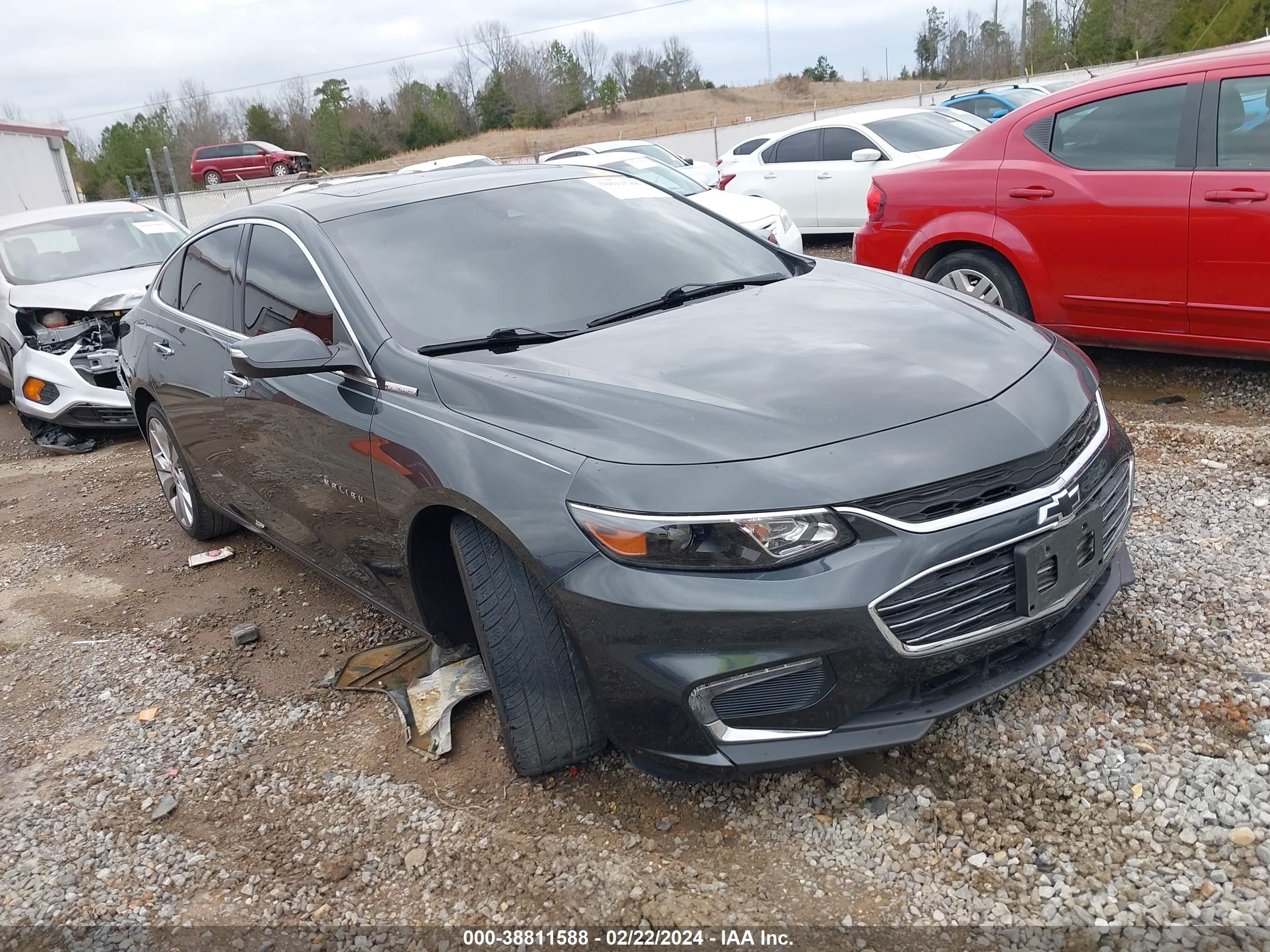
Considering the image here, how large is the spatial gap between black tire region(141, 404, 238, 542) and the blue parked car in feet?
53.1

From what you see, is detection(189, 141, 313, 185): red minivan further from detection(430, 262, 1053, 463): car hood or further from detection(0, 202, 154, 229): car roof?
detection(430, 262, 1053, 463): car hood

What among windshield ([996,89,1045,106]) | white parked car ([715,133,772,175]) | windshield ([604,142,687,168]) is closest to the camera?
white parked car ([715,133,772,175])

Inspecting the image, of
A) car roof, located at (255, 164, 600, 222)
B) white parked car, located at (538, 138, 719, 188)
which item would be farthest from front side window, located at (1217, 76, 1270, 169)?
white parked car, located at (538, 138, 719, 188)

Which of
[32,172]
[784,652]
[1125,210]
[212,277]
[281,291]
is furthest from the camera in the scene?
[32,172]

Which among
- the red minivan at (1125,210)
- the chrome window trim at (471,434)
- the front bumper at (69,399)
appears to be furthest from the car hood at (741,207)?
the chrome window trim at (471,434)

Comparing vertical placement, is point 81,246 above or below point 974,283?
above

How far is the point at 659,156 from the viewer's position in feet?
49.1

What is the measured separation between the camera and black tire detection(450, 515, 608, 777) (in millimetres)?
2594

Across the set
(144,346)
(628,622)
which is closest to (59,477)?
(144,346)

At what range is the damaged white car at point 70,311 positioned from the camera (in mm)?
7586

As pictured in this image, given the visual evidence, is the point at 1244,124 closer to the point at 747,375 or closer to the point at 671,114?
the point at 747,375

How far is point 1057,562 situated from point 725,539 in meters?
0.82

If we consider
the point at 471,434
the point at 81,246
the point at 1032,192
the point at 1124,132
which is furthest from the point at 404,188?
the point at 81,246

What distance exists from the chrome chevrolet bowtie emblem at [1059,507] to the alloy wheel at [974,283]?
11.9ft
